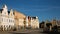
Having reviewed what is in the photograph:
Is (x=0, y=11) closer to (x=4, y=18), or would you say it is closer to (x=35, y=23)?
(x=4, y=18)

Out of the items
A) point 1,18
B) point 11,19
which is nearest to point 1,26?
point 1,18

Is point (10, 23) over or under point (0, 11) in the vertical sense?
under

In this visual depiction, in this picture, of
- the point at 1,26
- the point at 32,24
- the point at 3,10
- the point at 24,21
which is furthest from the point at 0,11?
the point at 32,24

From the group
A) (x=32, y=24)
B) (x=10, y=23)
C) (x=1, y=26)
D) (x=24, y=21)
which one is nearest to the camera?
(x=1, y=26)

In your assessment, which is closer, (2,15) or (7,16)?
(2,15)

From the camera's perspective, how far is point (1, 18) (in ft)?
215

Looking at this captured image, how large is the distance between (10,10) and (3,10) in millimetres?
9320

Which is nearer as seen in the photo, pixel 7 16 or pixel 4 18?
pixel 4 18

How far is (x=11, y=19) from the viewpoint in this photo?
78312 mm

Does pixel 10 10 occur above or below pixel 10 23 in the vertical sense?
above

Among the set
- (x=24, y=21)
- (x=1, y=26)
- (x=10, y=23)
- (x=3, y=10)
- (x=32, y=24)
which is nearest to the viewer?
(x=1, y=26)

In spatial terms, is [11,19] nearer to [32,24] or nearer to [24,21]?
[24,21]

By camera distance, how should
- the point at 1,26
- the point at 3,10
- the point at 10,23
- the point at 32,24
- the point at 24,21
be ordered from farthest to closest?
the point at 32,24 → the point at 24,21 → the point at 10,23 → the point at 3,10 → the point at 1,26

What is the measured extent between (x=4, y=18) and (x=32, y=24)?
58.3 meters
